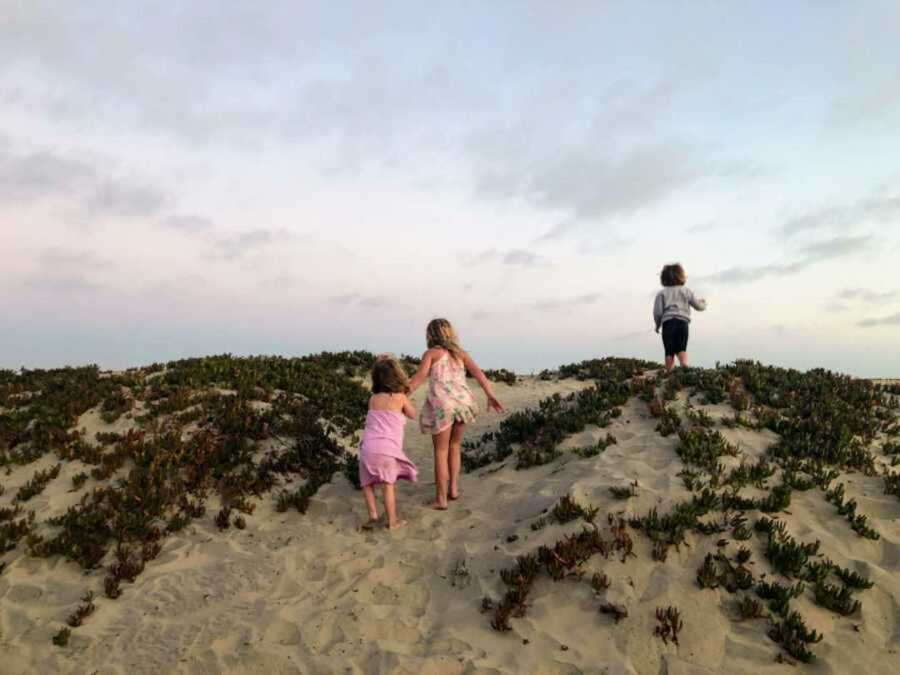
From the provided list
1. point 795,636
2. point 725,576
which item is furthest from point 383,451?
point 795,636

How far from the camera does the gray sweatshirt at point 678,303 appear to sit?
14.4m

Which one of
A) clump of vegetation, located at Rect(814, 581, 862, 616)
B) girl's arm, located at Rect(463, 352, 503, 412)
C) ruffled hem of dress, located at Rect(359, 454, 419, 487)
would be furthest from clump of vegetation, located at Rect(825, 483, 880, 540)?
ruffled hem of dress, located at Rect(359, 454, 419, 487)

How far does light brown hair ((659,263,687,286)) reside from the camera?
47.8 ft

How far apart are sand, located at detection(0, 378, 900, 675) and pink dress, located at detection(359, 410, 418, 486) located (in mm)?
811

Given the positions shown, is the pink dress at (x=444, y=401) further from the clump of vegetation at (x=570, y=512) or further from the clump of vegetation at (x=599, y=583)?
the clump of vegetation at (x=599, y=583)

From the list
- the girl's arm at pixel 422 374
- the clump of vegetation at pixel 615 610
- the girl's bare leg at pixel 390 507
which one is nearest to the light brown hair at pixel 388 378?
the girl's arm at pixel 422 374

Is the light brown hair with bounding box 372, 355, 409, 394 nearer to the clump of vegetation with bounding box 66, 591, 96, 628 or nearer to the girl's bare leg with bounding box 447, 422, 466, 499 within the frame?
the girl's bare leg with bounding box 447, 422, 466, 499

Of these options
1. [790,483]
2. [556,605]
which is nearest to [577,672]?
[556,605]

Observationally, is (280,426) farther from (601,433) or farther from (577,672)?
(577,672)

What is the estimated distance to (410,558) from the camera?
8.09 metres

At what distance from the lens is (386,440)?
350 inches

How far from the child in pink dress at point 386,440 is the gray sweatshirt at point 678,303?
817 centimetres

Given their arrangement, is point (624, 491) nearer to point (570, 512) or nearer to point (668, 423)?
point (570, 512)

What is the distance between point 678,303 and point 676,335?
77cm
